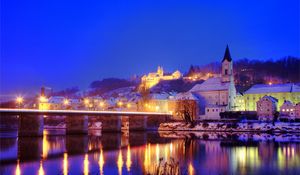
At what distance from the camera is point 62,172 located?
33.2 metres

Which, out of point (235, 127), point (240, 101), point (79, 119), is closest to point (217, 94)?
point (240, 101)

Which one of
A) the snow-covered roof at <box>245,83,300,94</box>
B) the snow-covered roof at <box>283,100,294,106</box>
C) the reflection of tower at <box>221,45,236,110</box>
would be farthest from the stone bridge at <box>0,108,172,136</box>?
the snow-covered roof at <box>283,100,294,106</box>

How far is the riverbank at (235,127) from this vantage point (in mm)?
77419

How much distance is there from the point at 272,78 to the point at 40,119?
402 ft

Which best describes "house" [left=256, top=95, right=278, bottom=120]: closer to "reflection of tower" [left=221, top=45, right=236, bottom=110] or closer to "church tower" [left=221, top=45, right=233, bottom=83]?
"reflection of tower" [left=221, top=45, right=236, bottom=110]

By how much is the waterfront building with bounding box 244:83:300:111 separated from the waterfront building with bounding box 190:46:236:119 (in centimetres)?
520

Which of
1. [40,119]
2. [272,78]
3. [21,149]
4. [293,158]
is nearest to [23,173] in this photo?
[21,149]

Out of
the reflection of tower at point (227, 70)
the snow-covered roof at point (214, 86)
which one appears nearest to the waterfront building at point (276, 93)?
the reflection of tower at point (227, 70)

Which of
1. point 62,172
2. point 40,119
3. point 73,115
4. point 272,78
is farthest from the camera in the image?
point 272,78

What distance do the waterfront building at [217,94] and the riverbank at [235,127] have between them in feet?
39.6

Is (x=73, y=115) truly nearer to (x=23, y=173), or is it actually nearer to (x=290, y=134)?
(x=290, y=134)

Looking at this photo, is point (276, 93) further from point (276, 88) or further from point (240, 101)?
point (240, 101)

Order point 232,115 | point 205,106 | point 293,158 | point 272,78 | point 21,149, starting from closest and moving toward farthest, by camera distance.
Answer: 1. point 293,158
2. point 21,149
3. point 232,115
4. point 205,106
5. point 272,78

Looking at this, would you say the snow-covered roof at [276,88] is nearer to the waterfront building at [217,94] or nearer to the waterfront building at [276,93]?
the waterfront building at [276,93]
